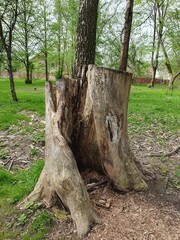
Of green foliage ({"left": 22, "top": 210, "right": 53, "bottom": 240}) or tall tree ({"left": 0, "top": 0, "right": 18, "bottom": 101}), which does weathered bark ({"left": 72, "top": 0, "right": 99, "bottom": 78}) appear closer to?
green foliage ({"left": 22, "top": 210, "right": 53, "bottom": 240})

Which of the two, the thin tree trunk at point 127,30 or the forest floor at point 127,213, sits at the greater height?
the thin tree trunk at point 127,30

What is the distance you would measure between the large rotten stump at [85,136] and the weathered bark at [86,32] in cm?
91

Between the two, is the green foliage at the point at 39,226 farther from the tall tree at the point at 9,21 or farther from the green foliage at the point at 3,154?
the tall tree at the point at 9,21

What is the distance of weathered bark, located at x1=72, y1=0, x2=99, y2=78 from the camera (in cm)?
342

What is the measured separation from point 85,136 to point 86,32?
1.79 metres

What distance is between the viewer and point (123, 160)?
2553mm

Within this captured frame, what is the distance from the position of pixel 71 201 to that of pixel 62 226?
9.6 inches

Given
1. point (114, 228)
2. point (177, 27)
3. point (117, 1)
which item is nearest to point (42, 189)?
point (114, 228)

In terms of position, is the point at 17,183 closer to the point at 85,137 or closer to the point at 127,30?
the point at 85,137

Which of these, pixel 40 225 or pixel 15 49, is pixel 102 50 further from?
pixel 40 225

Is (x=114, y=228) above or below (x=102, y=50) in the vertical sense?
below

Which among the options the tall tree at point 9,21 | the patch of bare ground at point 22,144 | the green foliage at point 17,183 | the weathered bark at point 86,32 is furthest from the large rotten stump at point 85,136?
the tall tree at point 9,21

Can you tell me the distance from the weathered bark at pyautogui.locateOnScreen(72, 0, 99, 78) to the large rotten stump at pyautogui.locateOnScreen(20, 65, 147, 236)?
91cm

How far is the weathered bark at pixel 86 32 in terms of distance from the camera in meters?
3.42
